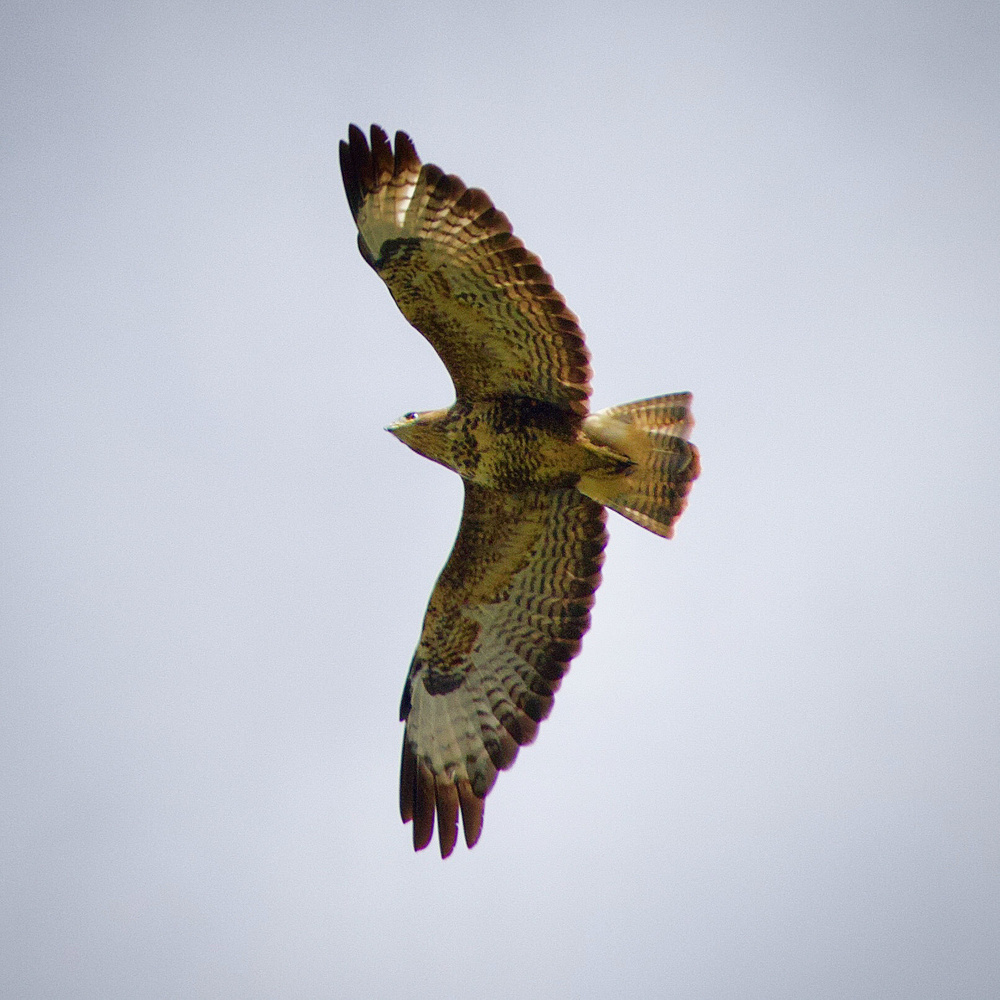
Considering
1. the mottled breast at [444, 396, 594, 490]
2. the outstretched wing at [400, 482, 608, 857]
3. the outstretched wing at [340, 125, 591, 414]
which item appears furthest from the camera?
the outstretched wing at [400, 482, 608, 857]

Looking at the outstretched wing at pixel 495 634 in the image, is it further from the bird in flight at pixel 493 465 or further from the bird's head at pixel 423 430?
the bird's head at pixel 423 430

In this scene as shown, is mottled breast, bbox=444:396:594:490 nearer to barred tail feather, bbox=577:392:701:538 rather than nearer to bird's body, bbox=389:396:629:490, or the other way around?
bird's body, bbox=389:396:629:490

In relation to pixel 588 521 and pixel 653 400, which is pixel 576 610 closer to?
pixel 588 521

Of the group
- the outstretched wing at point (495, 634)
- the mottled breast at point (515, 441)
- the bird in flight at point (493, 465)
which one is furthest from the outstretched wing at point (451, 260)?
the outstretched wing at point (495, 634)

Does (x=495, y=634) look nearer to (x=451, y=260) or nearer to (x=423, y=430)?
(x=423, y=430)

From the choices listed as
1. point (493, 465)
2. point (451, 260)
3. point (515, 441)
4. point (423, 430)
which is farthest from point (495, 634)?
point (451, 260)

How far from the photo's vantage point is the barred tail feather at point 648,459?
687cm

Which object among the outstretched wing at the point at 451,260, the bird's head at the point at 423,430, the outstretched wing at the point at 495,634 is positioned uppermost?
the outstretched wing at the point at 451,260

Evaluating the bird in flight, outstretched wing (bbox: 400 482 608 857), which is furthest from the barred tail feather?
outstretched wing (bbox: 400 482 608 857)

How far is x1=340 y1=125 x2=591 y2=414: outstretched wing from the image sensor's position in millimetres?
6078

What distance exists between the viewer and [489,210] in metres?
6.03

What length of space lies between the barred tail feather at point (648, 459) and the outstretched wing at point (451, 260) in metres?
0.58

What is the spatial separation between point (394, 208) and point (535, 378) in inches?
49.7

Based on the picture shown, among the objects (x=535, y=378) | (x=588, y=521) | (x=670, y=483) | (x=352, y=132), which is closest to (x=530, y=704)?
(x=588, y=521)
